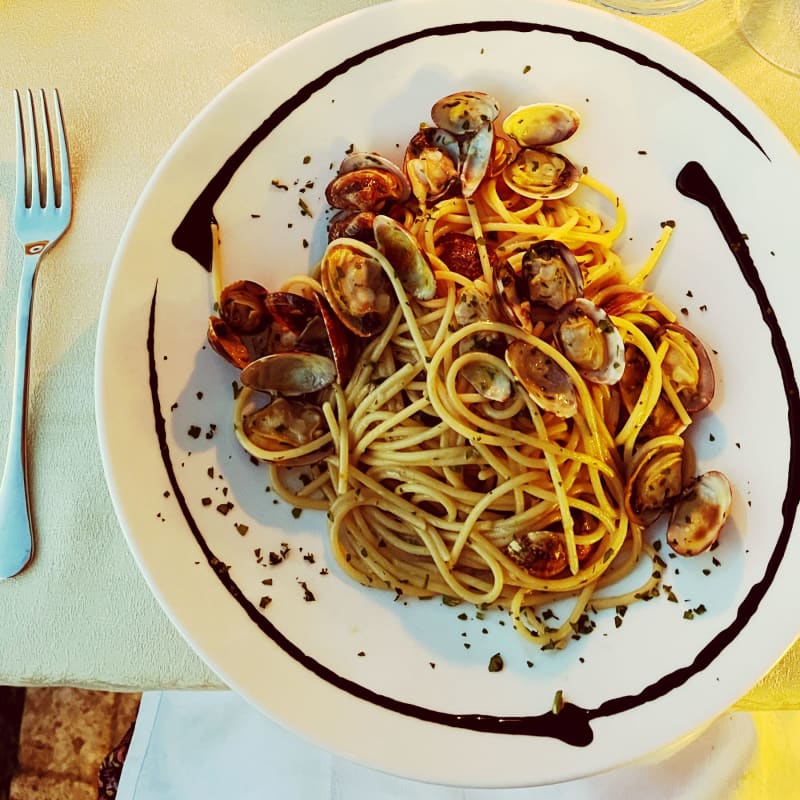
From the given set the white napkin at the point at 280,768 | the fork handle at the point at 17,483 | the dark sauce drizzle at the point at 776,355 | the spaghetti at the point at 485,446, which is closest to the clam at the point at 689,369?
the spaghetti at the point at 485,446

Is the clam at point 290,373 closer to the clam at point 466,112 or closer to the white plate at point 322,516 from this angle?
the white plate at point 322,516

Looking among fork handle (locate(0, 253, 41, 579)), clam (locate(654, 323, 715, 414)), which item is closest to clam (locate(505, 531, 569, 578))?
clam (locate(654, 323, 715, 414))

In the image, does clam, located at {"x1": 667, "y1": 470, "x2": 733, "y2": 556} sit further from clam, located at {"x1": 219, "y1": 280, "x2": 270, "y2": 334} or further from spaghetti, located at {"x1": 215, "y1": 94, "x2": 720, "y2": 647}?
clam, located at {"x1": 219, "y1": 280, "x2": 270, "y2": 334}

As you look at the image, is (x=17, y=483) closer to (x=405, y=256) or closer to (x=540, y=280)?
(x=405, y=256)

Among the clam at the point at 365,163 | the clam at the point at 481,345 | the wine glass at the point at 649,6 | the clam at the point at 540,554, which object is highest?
the wine glass at the point at 649,6

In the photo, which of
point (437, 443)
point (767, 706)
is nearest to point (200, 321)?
point (437, 443)

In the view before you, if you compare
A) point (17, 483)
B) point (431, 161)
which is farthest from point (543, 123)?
point (17, 483)
